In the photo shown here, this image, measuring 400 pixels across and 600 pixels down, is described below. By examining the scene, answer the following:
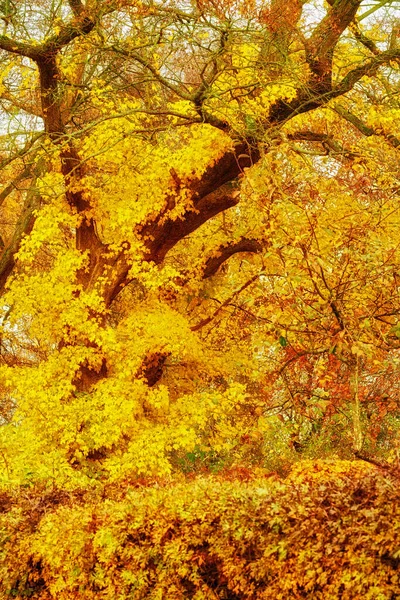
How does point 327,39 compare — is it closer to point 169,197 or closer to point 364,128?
point 364,128

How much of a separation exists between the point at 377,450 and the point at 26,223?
29.2 ft

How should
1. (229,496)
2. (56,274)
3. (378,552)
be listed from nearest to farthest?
(378,552) < (229,496) < (56,274)

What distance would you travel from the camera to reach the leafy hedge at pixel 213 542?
4.34 meters

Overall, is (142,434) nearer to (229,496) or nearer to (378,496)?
(229,496)

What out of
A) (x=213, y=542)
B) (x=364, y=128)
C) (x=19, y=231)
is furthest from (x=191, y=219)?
(x=213, y=542)

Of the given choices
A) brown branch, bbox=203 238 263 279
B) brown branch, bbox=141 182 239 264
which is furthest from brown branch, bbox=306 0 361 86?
brown branch, bbox=203 238 263 279

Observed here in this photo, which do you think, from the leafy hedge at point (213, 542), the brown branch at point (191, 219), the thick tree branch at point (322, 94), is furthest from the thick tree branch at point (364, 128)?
the leafy hedge at point (213, 542)

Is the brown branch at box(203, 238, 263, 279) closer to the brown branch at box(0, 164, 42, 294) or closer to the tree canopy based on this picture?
the tree canopy

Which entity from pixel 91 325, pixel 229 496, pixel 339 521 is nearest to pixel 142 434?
pixel 91 325

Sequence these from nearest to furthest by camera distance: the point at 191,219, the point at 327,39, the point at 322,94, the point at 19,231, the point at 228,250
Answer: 1. the point at 327,39
2. the point at 322,94
3. the point at 191,219
4. the point at 228,250
5. the point at 19,231

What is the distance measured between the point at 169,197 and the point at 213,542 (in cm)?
891

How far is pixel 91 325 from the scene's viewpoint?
1254 cm

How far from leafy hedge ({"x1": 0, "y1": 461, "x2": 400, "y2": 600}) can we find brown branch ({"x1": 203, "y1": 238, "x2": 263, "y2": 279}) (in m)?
8.63

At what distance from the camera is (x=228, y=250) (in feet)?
49.5
